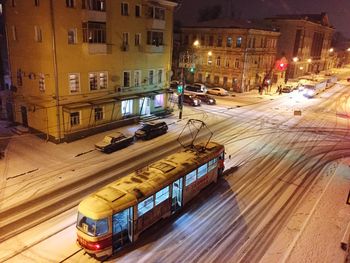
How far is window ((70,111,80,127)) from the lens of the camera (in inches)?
1123

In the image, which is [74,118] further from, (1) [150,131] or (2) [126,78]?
(2) [126,78]

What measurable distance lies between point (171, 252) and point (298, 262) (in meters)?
5.75

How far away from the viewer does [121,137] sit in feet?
89.7

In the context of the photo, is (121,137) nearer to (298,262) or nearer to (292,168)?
(292,168)

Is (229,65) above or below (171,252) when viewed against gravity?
above

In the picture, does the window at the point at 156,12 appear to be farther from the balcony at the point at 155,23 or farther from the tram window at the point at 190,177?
the tram window at the point at 190,177

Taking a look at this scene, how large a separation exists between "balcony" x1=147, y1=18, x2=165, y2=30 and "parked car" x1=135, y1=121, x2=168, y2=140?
11.8m

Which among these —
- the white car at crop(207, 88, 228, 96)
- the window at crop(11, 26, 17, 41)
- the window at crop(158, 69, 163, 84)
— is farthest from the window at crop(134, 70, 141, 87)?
the white car at crop(207, 88, 228, 96)

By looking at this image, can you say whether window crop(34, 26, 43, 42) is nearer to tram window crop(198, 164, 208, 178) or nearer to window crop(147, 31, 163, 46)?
window crop(147, 31, 163, 46)

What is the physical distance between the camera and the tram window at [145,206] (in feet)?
46.3

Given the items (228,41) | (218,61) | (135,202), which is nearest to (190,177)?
(135,202)

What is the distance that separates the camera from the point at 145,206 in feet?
47.3

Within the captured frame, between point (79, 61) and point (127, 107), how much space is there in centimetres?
784

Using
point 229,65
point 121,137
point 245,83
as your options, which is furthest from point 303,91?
point 121,137
